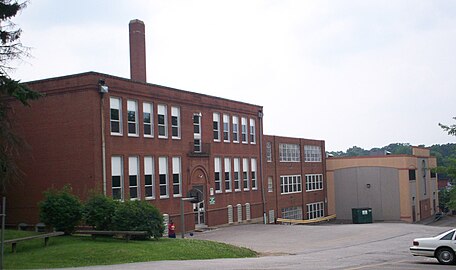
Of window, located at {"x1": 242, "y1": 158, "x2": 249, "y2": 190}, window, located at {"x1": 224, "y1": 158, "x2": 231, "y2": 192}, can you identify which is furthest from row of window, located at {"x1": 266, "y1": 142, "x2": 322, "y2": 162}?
window, located at {"x1": 224, "y1": 158, "x2": 231, "y2": 192}

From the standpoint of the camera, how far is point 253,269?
20.0 meters

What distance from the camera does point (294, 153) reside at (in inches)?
2542

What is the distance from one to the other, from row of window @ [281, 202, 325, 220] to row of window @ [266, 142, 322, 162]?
5.11 meters

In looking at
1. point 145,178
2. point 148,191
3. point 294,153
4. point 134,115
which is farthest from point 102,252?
point 294,153

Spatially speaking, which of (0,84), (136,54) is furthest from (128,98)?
(0,84)

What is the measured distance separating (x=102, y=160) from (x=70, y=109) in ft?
11.8

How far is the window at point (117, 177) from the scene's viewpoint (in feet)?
115

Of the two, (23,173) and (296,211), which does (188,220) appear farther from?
(296,211)

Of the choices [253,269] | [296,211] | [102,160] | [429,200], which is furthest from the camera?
[429,200]

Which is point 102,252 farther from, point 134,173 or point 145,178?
point 145,178

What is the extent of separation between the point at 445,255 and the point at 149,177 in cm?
2036

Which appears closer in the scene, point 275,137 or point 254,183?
point 254,183

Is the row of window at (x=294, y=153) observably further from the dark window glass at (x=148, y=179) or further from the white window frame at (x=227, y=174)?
the dark window glass at (x=148, y=179)

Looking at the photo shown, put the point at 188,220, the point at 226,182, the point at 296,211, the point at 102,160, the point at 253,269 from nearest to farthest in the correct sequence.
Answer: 1. the point at 253,269
2. the point at 102,160
3. the point at 188,220
4. the point at 226,182
5. the point at 296,211
